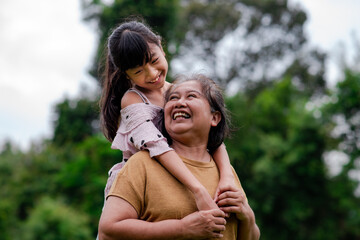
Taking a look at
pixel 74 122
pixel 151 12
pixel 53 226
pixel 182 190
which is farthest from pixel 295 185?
pixel 182 190

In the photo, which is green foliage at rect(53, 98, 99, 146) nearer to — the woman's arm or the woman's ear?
the woman's ear

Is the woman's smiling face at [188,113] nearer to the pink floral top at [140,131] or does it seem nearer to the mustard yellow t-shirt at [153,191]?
the pink floral top at [140,131]

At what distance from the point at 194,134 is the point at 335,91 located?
47.4 ft

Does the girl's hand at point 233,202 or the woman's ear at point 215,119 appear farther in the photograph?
the woman's ear at point 215,119

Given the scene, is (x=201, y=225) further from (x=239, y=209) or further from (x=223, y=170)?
(x=223, y=170)

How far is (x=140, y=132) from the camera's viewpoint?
282 centimetres

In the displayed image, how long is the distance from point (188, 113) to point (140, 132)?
310 mm

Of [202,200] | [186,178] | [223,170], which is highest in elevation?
[223,170]

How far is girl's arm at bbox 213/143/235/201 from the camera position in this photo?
2.74 m

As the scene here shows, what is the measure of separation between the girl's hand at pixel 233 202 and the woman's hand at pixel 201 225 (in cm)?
15

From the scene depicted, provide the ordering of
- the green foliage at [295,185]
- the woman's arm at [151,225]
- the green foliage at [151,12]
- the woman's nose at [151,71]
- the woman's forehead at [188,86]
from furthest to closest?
1. the green foliage at [295,185]
2. the green foliage at [151,12]
3. the woman's nose at [151,71]
4. the woman's forehead at [188,86]
5. the woman's arm at [151,225]

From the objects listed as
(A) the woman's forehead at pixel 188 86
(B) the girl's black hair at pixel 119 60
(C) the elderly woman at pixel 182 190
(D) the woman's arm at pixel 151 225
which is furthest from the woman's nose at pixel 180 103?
(D) the woman's arm at pixel 151 225

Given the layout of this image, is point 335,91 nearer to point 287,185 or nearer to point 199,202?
point 287,185

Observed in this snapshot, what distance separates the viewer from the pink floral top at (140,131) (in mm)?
2748
